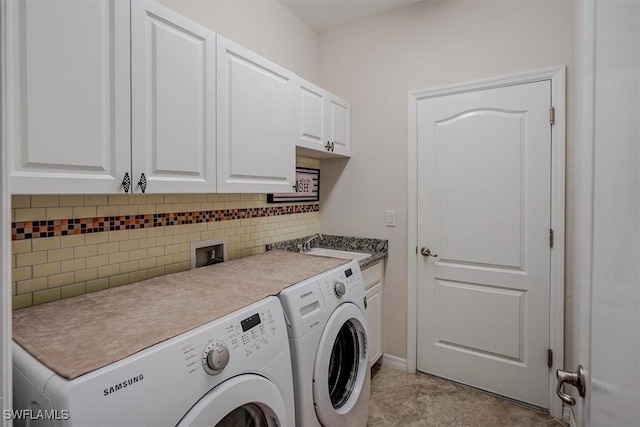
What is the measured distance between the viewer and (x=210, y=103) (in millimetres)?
1520

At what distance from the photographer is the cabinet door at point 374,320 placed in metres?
2.41

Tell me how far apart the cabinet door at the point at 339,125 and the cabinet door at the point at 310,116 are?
3.5 inches

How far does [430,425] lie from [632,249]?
2.02 metres

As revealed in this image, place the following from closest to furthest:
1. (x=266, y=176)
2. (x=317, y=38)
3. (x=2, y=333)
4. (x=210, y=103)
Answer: (x=2, y=333) < (x=210, y=103) < (x=266, y=176) < (x=317, y=38)

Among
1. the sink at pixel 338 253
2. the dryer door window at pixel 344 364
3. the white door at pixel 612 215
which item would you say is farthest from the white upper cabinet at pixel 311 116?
the white door at pixel 612 215

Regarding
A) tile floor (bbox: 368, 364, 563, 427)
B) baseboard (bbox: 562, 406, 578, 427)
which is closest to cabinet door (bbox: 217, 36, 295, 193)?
tile floor (bbox: 368, 364, 563, 427)

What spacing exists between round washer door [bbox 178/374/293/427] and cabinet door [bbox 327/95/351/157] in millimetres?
1815

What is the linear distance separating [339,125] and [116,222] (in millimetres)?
1729

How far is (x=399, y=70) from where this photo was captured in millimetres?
2584

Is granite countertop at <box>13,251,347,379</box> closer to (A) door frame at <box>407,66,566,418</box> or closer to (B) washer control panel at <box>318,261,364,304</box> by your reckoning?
(B) washer control panel at <box>318,261,364,304</box>

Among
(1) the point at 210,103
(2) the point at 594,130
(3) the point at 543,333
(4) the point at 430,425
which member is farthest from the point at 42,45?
(3) the point at 543,333

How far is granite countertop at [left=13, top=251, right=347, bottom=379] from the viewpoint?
85 centimetres

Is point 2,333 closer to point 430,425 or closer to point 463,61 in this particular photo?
point 430,425

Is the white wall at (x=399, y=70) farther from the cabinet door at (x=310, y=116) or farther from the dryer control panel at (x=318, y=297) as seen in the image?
the dryer control panel at (x=318, y=297)
